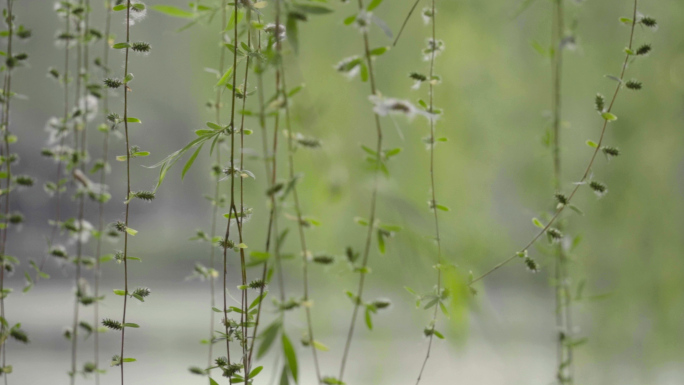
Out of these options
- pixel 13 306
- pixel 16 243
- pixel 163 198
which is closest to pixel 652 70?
pixel 163 198

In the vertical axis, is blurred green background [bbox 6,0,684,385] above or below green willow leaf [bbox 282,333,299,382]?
above

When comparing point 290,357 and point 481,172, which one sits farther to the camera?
point 481,172

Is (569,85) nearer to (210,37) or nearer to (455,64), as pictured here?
(455,64)

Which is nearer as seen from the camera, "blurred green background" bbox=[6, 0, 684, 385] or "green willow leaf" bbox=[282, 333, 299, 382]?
"green willow leaf" bbox=[282, 333, 299, 382]

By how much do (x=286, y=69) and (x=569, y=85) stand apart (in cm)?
76

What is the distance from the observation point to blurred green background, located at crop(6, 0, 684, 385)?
85 cm

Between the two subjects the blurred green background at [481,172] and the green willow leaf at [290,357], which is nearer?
the green willow leaf at [290,357]

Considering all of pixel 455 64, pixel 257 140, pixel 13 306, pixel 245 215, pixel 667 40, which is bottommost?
pixel 245 215

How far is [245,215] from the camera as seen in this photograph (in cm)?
38

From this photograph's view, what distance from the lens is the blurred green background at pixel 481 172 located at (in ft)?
2.80

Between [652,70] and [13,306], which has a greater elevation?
[652,70]

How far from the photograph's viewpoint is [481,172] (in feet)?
3.04

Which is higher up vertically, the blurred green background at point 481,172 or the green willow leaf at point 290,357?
the blurred green background at point 481,172

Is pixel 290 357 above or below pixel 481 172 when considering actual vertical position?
below
